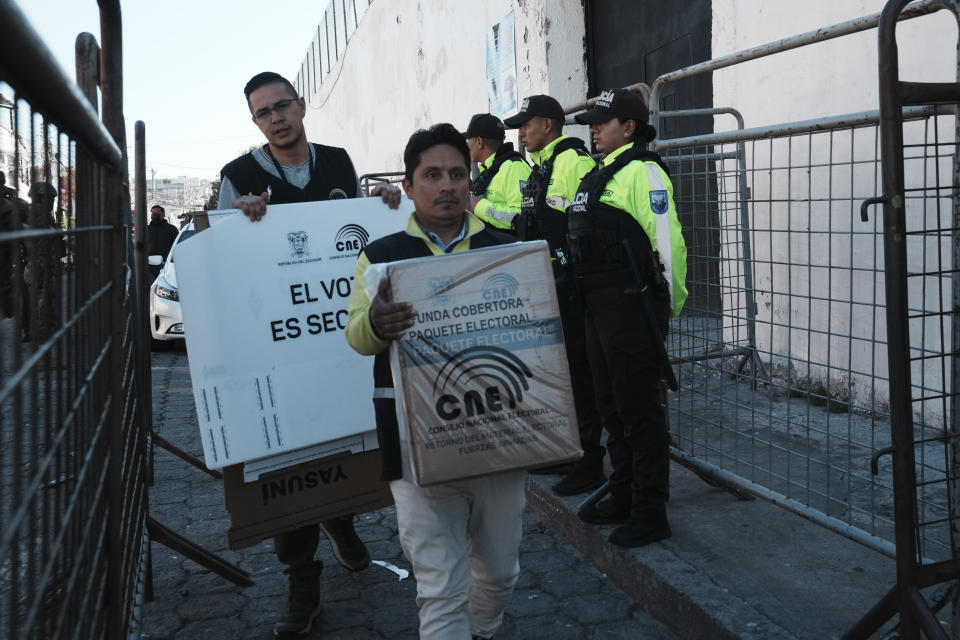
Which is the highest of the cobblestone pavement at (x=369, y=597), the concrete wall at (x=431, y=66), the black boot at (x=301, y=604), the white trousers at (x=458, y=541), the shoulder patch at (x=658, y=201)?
the concrete wall at (x=431, y=66)

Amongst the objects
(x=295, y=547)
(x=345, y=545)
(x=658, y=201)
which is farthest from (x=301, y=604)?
(x=658, y=201)

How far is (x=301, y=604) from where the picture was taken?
3340 millimetres

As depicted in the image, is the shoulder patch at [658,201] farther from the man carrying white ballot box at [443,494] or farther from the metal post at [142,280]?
the metal post at [142,280]

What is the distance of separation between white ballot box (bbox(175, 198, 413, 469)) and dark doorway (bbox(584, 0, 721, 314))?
66.1 inches

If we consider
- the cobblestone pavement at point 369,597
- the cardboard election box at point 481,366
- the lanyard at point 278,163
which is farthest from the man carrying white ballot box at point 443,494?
the lanyard at point 278,163

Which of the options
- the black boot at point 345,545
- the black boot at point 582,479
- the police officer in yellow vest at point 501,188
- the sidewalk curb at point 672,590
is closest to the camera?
the sidewalk curb at point 672,590

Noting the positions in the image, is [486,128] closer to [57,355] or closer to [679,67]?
[679,67]

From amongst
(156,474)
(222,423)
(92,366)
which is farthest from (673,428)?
(92,366)

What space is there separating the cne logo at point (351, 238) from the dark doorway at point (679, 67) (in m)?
1.59

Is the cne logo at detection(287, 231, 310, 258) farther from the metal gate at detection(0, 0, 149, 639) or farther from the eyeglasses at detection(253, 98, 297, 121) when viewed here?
the metal gate at detection(0, 0, 149, 639)

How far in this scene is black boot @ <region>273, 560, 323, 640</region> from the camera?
10.8 ft

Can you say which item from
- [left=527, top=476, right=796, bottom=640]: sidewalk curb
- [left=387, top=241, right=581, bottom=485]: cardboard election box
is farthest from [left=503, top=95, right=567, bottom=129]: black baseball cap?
[left=387, top=241, right=581, bottom=485]: cardboard election box

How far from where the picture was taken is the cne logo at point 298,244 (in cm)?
320

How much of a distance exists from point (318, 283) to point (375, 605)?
1289 mm
